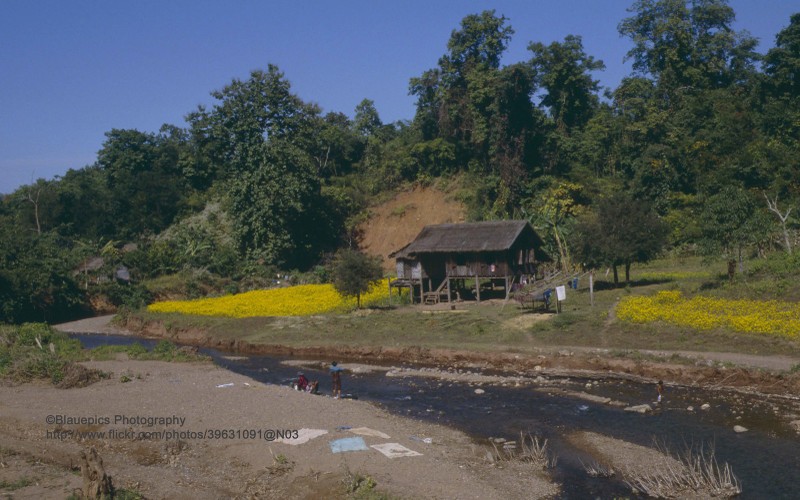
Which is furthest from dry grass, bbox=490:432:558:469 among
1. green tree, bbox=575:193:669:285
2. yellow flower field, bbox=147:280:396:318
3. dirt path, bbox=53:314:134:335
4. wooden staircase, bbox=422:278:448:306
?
dirt path, bbox=53:314:134:335

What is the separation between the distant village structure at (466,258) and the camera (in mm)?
48531

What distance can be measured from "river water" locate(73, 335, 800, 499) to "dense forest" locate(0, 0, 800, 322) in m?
21.9

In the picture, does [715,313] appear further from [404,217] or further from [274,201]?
[404,217]

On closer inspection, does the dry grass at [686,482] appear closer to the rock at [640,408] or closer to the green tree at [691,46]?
the rock at [640,408]

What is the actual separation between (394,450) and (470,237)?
29.6 m

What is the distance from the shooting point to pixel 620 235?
4338cm

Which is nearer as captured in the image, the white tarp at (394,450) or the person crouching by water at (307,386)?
the white tarp at (394,450)

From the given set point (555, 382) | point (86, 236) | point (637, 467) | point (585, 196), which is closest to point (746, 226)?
point (555, 382)

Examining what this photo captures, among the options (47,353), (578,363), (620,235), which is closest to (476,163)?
(620,235)

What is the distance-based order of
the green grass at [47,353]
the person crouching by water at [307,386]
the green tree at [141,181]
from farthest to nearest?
1. the green tree at [141,181]
2. the green grass at [47,353]
3. the person crouching by water at [307,386]

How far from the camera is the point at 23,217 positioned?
287ft

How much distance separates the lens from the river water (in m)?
19.2

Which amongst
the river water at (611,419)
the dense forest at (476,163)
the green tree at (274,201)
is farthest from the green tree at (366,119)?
the river water at (611,419)

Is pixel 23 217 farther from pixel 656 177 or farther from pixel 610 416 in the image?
pixel 610 416
